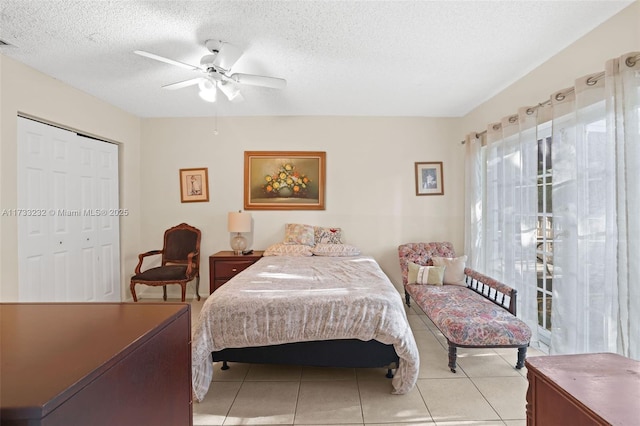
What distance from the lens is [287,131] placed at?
4.39 m

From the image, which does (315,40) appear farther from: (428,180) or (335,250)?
(428,180)

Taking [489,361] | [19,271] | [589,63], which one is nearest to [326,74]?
[589,63]

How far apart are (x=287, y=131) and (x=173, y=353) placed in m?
3.79

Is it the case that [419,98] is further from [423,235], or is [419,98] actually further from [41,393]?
[41,393]

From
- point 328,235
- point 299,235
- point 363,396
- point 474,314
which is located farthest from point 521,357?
point 299,235

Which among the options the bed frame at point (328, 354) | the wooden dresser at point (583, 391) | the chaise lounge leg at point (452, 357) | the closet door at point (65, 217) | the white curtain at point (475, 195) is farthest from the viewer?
the white curtain at point (475, 195)

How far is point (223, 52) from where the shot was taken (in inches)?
91.0

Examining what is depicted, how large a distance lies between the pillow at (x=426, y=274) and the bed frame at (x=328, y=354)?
1.46 metres

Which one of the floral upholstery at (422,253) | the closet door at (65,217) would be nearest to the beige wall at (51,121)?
the closet door at (65,217)

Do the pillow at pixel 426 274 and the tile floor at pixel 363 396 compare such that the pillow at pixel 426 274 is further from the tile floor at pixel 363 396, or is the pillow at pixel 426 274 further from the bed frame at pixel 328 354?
the bed frame at pixel 328 354

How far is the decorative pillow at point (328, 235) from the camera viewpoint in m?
4.19

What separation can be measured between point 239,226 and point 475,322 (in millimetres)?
2895

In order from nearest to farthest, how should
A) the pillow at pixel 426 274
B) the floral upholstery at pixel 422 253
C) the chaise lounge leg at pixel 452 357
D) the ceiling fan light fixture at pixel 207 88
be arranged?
the chaise lounge leg at pixel 452 357 → the ceiling fan light fixture at pixel 207 88 → the pillow at pixel 426 274 → the floral upholstery at pixel 422 253

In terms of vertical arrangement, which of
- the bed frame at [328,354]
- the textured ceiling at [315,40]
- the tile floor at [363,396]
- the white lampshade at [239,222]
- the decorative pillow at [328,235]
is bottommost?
the tile floor at [363,396]
